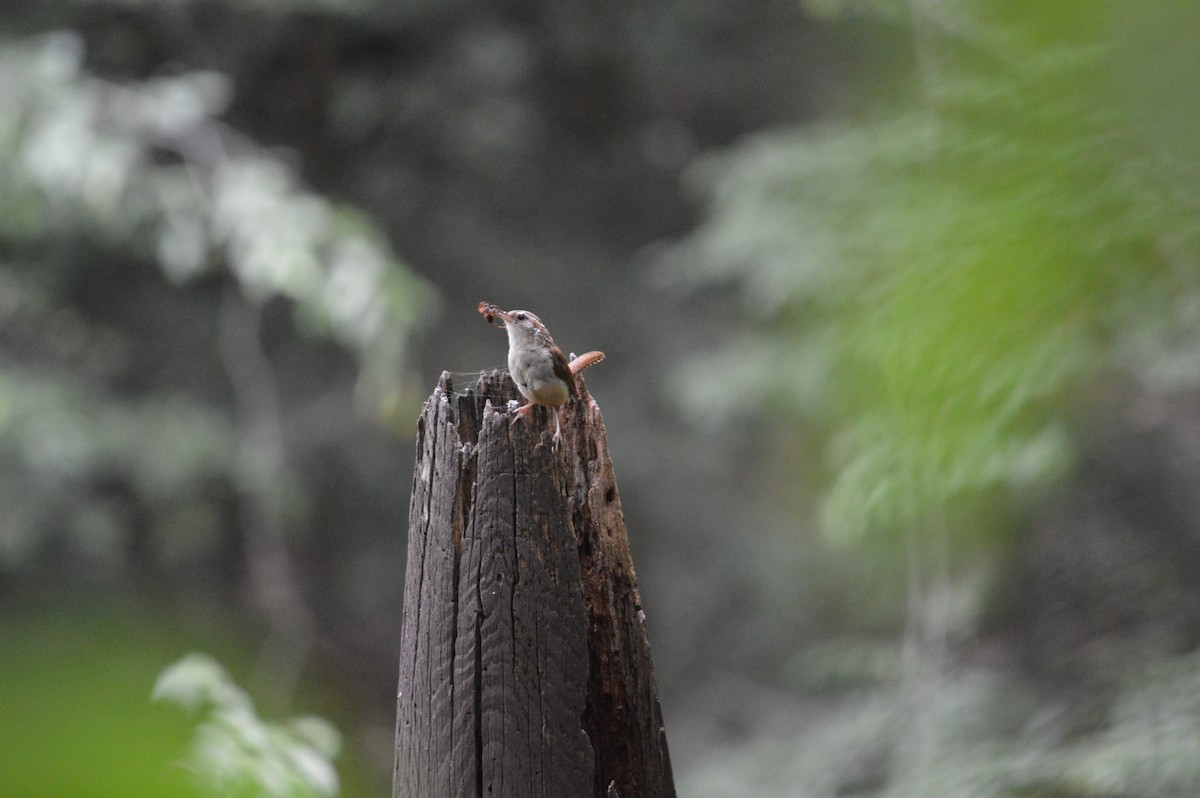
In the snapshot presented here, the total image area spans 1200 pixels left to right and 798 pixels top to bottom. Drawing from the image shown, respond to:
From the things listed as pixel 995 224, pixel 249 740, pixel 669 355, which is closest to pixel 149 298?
pixel 669 355

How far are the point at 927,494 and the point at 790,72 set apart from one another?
620cm

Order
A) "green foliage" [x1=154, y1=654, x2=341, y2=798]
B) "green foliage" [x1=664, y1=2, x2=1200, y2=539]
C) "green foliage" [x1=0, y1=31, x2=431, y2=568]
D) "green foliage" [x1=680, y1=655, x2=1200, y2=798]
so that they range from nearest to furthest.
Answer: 1. "green foliage" [x1=664, y1=2, x2=1200, y2=539]
2. "green foliage" [x1=154, y1=654, x2=341, y2=798]
3. "green foliage" [x1=680, y1=655, x2=1200, y2=798]
4. "green foliage" [x1=0, y1=31, x2=431, y2=568]

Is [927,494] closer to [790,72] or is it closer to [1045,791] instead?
[1045,791]

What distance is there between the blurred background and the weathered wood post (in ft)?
0.48

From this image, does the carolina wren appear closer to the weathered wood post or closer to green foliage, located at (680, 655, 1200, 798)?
the weathered wood post

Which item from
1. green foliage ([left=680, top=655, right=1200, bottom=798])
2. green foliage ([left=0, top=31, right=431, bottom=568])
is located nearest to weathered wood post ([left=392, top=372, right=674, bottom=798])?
green foliage ([left=680, top=655, right=1200, bottom=798])

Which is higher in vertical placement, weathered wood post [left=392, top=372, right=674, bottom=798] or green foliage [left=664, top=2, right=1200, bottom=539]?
weathered wood post [left=392, top=372, right=674, bottom=798]

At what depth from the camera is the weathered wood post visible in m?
1.05

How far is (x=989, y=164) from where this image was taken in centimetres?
38

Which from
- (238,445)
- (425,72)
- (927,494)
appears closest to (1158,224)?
(927,494)

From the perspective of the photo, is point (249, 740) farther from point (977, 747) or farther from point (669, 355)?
point (669, 355)

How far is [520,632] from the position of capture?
1056 millimetres

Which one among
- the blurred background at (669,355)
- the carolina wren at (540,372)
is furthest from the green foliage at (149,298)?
the carolina wren at (540,372)

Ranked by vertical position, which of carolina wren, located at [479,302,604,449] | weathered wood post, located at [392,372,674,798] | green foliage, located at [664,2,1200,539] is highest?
carolina wren, located at [479,302,604,449]
